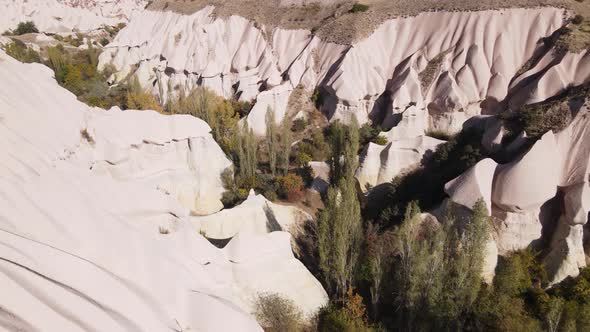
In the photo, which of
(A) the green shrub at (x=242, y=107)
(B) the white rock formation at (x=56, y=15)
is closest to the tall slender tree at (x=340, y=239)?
(A) the green shrub at (x=242, y=107)

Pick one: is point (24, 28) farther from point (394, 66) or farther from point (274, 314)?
point (274, 314)

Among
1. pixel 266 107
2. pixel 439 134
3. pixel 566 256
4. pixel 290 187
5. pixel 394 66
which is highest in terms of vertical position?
pixel 394 66

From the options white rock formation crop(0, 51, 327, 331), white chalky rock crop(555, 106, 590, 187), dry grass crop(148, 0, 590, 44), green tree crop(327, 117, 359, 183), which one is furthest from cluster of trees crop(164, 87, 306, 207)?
white chalky rock crop(555, 106, 590, 187)

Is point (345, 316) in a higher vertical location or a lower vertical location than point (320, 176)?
lower

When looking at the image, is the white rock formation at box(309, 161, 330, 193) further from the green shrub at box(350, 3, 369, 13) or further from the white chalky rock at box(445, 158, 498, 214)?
the green shrub at box(350, 3, 369, 13)

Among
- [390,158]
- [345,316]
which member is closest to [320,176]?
[390,158]

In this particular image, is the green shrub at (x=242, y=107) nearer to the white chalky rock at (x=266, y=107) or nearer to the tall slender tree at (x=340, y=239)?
the white chalky rock at (x=266, y=107)
